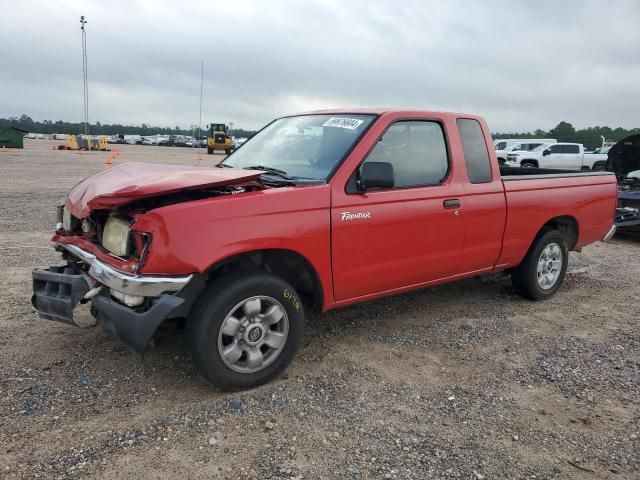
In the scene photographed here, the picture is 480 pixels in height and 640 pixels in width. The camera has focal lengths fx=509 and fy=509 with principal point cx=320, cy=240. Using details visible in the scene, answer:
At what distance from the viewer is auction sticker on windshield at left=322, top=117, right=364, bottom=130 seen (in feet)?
13.2

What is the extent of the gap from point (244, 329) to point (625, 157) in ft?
33.1

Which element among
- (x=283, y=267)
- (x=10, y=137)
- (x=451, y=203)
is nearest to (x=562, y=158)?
(x=451, y=203)

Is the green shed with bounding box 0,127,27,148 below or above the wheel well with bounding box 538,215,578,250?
above

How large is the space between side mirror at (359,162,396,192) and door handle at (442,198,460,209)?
2.63 ft

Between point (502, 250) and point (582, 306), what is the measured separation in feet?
4.20

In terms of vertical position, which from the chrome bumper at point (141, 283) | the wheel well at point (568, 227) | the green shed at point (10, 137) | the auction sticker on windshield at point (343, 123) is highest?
the green shed at point (10, 137)

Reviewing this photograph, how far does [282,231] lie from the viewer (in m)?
3.31

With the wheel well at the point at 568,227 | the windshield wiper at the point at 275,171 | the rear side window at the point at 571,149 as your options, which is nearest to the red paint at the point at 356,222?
the wheel well at the point at 568,227

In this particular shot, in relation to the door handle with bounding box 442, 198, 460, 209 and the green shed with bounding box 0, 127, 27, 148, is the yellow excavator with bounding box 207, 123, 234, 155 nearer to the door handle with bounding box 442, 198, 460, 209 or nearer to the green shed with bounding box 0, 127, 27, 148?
the green shed with bounding box 0, 127, 27, 148

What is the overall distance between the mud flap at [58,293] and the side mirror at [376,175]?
1968mm

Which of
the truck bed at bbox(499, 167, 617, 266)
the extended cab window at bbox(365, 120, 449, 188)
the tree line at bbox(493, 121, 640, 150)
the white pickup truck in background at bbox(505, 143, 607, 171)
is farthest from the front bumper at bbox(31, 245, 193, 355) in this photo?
the tree line at bbox(493, 121, 640, 150)

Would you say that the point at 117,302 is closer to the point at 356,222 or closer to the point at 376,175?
the point at 356,222

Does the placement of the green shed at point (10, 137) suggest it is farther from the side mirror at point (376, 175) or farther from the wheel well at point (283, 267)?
the side mirror at point (376, 175)

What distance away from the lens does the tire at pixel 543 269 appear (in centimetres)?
526
